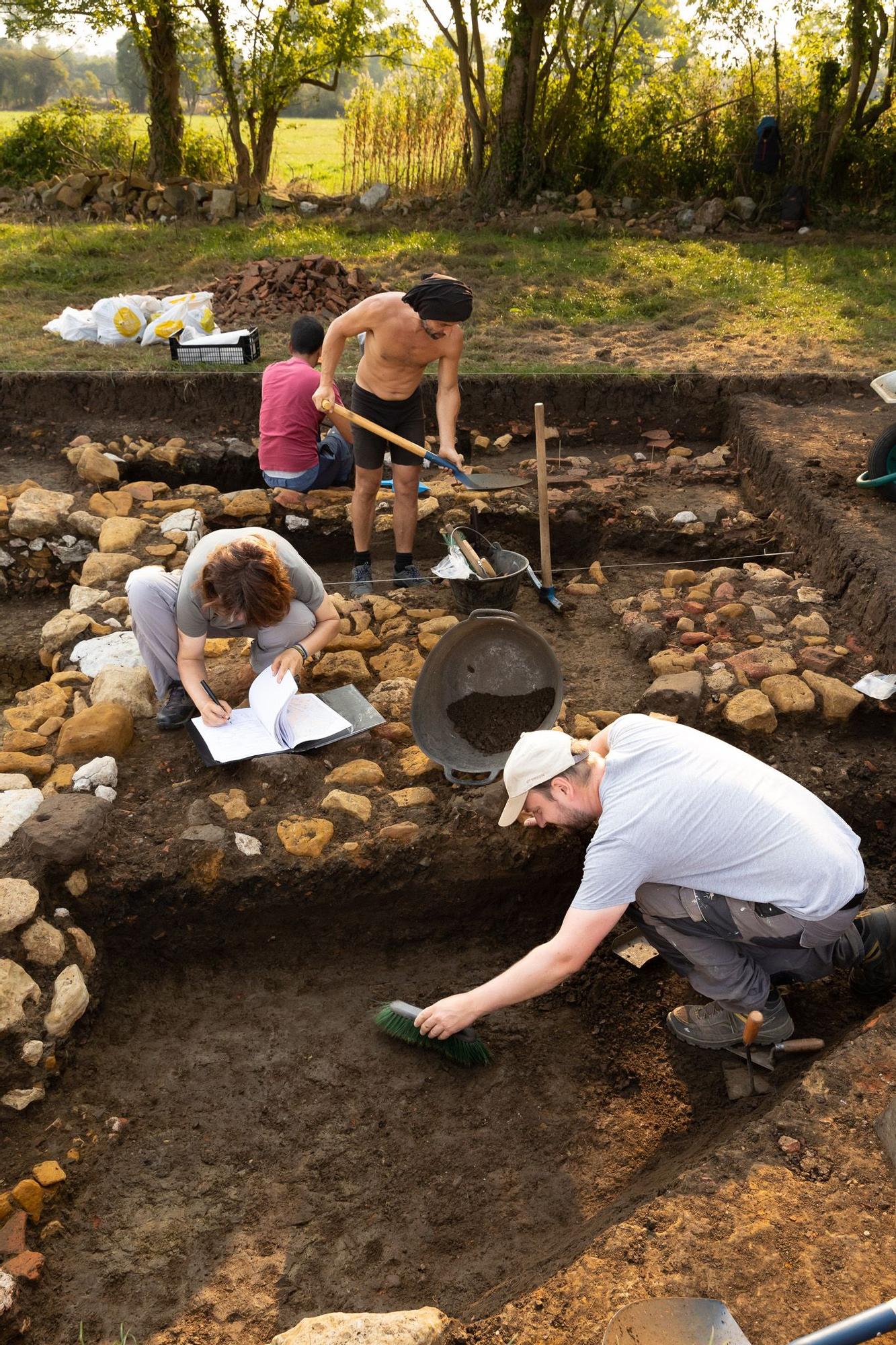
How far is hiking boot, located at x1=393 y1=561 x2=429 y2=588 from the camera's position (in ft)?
17.3

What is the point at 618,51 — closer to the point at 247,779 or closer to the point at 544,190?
the point at 544,190

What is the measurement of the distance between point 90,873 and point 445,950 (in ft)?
4.36

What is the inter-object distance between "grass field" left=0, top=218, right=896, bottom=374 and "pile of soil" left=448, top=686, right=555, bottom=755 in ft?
14.8

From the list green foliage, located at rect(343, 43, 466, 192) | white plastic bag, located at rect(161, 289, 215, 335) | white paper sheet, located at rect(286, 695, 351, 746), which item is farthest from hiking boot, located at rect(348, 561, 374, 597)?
green foliage, located at rect(343, 43, 466, 192)

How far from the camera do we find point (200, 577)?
11.4 feet

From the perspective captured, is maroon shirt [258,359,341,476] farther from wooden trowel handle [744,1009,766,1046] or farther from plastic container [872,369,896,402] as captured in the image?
wooden trowel handle [744,1009,766,1046]

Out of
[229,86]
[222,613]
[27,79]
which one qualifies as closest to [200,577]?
[222,613]

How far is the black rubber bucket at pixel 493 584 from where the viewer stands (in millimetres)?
4672

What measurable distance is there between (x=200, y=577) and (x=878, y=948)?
102 inches

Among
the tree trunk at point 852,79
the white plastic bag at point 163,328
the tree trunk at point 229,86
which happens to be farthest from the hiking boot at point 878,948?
the tree trunk at point 229,86

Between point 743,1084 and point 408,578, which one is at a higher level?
point 408,578

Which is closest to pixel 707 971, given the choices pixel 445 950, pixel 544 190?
pixel 445 950

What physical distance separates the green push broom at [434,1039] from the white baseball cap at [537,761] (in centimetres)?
82

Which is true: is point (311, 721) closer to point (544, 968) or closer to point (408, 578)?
point (408, 578)
